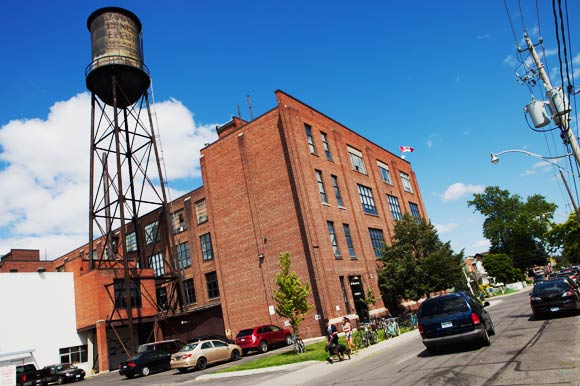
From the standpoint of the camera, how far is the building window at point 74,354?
34.5 meters

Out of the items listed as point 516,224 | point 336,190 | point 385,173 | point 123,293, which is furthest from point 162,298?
point 516,224

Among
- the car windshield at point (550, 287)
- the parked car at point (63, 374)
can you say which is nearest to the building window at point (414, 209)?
the car windshield at point (550, 287)

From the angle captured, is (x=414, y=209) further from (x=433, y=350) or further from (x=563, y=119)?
(x=433, y=350)

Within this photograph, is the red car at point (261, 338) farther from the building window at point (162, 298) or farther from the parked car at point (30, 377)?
the building window at point (162, 298)

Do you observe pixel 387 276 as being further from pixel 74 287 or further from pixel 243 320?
pixel 74 287

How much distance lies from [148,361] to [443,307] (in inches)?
732

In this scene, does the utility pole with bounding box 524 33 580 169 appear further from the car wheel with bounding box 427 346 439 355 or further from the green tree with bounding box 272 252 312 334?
the green tree with bounding box 272 252 312 334

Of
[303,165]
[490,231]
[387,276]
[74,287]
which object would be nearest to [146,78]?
[303,165]

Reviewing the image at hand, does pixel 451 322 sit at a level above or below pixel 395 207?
below

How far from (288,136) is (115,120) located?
47.9ft

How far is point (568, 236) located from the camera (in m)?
63.6

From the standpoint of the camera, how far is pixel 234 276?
31891 millimetres

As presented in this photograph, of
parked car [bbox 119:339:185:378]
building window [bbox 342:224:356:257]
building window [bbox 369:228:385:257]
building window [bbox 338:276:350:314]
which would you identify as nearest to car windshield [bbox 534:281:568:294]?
building window [bbox 338:276:350:314]

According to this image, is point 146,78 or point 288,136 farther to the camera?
point 146,78
